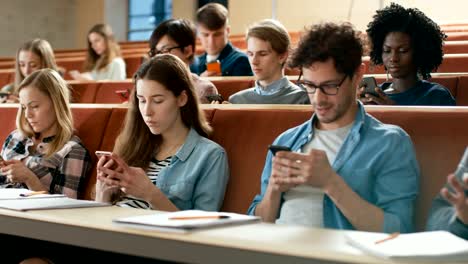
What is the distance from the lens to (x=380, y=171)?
2033 mm

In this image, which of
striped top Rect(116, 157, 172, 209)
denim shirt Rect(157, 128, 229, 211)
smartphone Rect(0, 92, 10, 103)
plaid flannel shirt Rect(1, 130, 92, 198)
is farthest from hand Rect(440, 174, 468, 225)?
smartphone Rect(0, 92, 10, 103)

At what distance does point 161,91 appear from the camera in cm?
256

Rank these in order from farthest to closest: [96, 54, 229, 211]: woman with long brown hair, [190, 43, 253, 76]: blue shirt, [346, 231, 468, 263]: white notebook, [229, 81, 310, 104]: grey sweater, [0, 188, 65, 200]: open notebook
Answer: [190, 43, 253, 76]: blue shirt < [229, 81, 310, 104]: grey sweater < [96, 54, 229, 211]: woman with long brown hair < [0, 188, 65, 200]: open notebook < [346, 231, 468, 263]: white notebook

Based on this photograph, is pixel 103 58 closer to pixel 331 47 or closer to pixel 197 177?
pixel 197 177

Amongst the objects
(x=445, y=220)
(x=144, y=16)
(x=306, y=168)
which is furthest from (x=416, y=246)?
(x=144, y=16)

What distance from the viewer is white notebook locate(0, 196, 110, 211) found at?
2078 millimetres

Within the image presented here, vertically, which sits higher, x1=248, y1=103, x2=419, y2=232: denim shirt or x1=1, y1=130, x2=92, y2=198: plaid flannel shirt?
x1=248, y1=103, x2=419, y2=232: denim shirt

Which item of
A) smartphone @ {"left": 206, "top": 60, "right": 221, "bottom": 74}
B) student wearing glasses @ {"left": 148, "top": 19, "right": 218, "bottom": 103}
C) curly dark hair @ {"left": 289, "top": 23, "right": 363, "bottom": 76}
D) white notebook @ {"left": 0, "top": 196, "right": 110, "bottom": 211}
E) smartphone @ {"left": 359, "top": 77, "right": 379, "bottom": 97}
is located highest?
curly dark hair @ {"left": 289, "top": 23, "right": 363, "bottom": 76}

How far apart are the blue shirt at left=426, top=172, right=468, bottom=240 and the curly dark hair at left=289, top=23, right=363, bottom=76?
1.35ft

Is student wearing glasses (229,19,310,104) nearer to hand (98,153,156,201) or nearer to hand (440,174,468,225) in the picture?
hand (98,153,156,201)

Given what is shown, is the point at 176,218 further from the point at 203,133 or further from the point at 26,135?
the point at 26,135

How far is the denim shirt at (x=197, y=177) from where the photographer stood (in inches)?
97.1

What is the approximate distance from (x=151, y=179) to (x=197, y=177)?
6.4 inches

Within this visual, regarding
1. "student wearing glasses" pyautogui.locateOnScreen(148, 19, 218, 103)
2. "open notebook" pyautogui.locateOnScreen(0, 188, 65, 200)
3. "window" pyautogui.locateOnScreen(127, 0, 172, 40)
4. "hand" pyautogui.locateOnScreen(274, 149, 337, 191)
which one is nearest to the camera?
"hand" pyautogui.locateOnScreen(274, 149, 337, 191)
